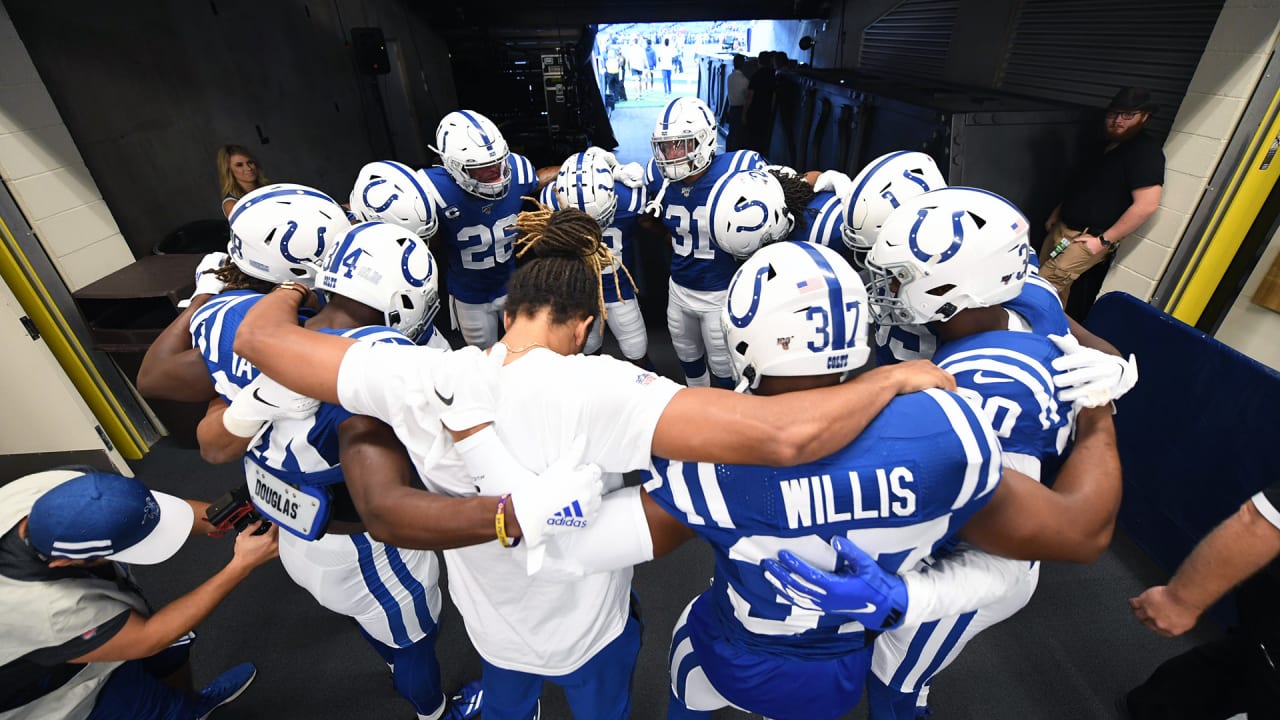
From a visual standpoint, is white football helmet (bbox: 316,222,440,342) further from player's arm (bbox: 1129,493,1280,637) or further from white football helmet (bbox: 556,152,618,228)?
player's arm (bbox: 1129,493,1280,637)

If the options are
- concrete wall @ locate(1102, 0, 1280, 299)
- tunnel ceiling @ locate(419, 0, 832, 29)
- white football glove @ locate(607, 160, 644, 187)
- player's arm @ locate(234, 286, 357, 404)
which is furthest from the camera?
tunnel ceiling @ locate(419, 0, 832, 29)

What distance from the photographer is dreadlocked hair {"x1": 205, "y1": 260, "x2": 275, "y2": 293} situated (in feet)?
7.52

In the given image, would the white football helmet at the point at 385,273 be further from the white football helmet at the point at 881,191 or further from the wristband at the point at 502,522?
the white football helmet at the point at 881,191

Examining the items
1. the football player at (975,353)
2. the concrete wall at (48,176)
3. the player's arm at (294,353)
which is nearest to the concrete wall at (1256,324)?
the football player at (975,353)

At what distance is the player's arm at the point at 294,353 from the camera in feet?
4.51

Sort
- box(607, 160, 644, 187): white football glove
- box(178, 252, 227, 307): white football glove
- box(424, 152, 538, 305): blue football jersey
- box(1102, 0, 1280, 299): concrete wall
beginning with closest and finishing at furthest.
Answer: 1. box(178, 252, 227, 307): white football glove
2. box(1102, 0, 1280, 299): concrete wall
3. box(424, 152, 538, 305): blue football jersey
4. box(607, 160, 644, 187): white football glove

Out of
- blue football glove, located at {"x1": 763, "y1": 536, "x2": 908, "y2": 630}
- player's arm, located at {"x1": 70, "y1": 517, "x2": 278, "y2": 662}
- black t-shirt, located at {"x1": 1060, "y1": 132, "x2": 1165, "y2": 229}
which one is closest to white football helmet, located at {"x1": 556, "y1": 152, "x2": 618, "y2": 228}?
player's arm, located at {"x1": 70, "y1": 517, "x2": 278, "y2": 662}

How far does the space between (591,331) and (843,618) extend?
1.00 m

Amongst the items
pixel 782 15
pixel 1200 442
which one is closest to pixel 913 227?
pixel 1200 442

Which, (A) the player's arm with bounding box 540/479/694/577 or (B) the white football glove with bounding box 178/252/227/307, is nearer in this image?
(A) the player's arm with bounding box 540/479/694/577

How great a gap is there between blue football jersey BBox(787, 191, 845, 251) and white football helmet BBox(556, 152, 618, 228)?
125 centimetres

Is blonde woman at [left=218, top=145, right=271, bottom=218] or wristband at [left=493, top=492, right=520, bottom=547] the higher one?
blonde woman at [left=218, top=145, right=271, bottom=218]

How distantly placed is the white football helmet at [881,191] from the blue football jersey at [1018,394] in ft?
3.80

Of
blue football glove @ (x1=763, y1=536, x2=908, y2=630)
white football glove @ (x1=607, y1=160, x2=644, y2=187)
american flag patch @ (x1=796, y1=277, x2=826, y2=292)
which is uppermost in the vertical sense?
american flag patch @ (x1=796, y1=277, x2=826, y2=292)
